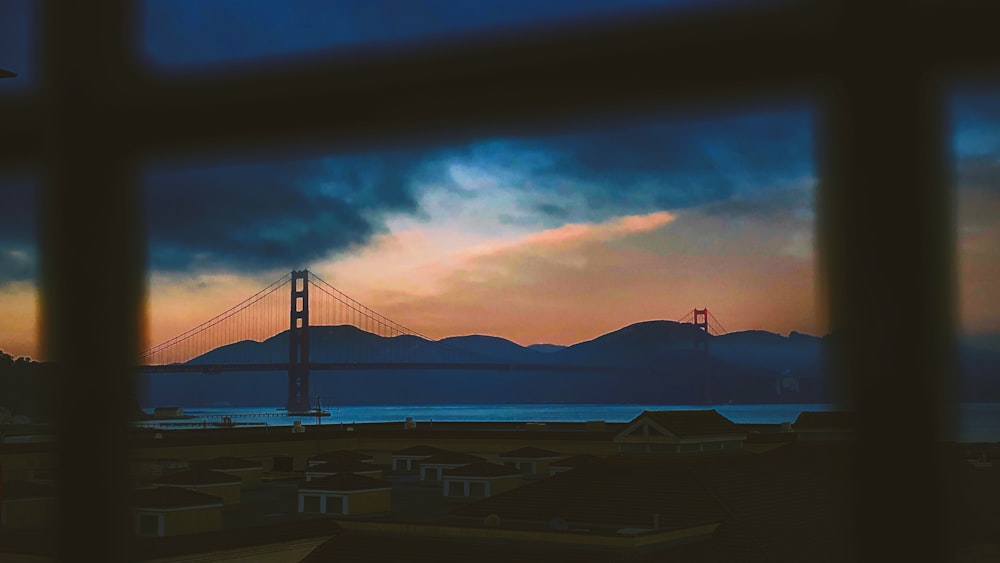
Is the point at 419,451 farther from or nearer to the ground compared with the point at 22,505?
farther from the ground

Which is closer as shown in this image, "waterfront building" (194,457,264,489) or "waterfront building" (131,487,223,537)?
"waterfront building" (131,487,223,537)

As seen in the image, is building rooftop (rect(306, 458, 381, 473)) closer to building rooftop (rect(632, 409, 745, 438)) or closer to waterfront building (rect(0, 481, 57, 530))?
building rooftop (rect(632, 409, 745, 438))

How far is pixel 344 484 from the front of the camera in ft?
85.9

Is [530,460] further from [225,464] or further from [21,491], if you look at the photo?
[21,491]

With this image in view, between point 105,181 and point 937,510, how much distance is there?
78 cm

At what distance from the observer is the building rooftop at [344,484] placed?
1009 inches

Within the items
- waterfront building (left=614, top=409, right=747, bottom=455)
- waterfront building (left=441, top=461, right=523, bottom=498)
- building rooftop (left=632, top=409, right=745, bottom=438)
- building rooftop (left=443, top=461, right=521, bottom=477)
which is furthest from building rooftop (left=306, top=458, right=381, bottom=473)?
building rooftop (left=632, top=409, right=745, bottom=438)

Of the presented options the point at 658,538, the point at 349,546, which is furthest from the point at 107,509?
the point at 349,546

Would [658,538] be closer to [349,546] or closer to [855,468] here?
[349,546]

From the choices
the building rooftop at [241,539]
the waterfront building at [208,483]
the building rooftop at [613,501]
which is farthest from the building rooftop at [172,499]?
the building rooftop at [613,501]

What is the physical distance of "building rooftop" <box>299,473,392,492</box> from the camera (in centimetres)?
2562

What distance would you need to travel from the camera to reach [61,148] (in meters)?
1.12

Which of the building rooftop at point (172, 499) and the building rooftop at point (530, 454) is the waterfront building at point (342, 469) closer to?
the building rooftop at point (530, 454)

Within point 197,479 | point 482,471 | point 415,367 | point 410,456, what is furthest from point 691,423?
point 415,367
